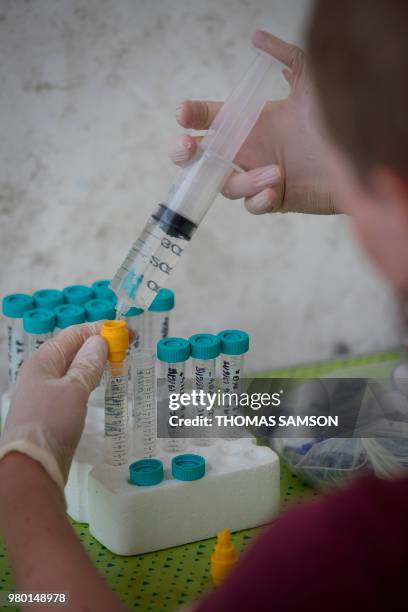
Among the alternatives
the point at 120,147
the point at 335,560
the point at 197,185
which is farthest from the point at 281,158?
the point at 335,560

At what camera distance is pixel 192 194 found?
113 centimetres

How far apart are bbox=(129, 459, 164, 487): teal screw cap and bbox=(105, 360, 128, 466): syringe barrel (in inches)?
1.3

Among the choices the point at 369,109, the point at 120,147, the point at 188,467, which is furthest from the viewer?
the point at 120,147

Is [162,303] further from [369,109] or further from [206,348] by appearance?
[369,109]

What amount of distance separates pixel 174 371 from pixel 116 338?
0.13m

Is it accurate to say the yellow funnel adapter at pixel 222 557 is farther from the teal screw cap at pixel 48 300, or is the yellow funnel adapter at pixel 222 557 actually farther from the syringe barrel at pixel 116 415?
the teal screw cap at pixel 48 300

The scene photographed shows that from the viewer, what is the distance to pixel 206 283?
179 cm

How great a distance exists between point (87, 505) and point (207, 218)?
776 mm

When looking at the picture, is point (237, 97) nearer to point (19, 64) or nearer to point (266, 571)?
point (19, 64)

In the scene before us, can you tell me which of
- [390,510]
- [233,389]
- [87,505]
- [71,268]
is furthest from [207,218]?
[390,510]

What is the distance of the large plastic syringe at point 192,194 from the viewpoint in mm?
1117

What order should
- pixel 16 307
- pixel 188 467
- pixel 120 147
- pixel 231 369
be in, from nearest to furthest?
1. pixel 188 467
2. pixel 231 369
3. pixel 16 307
4. pixel 120 147

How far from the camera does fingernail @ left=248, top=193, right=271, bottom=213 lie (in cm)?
121

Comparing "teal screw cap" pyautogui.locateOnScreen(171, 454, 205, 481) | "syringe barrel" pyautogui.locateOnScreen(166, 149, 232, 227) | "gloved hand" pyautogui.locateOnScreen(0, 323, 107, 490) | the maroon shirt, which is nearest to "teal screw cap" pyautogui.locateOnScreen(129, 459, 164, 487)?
"teal screw cap" pyautogui.locateOnScreen(171, 454, 205, 481)
